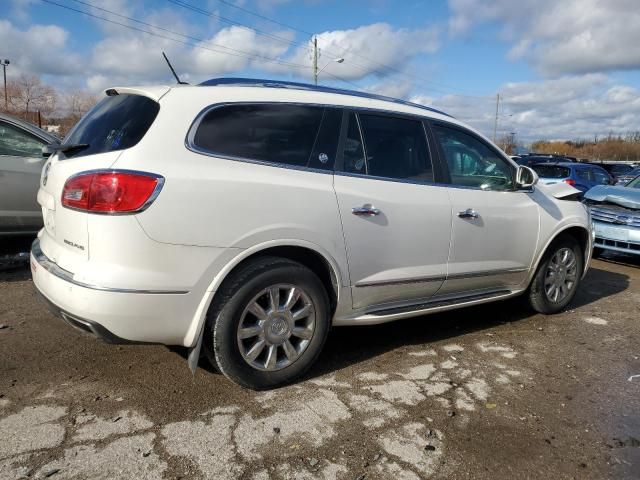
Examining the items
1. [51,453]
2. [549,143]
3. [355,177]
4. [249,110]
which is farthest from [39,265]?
[549,143]

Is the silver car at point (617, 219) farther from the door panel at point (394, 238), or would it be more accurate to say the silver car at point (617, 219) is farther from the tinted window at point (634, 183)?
the door panel at point (394, 238)

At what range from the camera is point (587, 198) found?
326 inches

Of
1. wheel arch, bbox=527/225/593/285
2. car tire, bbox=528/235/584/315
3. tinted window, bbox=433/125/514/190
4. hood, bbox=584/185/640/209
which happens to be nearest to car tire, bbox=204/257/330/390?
tinted window, bbox=433/125/514/190

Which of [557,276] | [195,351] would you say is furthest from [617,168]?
[195,351]

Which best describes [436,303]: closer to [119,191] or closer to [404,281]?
[404,281]

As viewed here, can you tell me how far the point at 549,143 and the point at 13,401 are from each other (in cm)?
10826

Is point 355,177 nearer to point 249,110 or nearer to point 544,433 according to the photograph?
point 249,110

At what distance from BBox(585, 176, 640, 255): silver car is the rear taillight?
668 cm

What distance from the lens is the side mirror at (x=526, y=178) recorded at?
4.60m

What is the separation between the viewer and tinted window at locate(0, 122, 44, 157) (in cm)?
600

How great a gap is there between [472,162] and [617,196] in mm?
4500

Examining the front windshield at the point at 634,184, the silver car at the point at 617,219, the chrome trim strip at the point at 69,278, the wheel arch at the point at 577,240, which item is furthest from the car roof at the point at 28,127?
the front windshield at the point at 634,184

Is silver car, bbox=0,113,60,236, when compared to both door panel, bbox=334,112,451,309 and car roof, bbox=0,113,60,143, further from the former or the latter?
door panel, bbox=334,112,451,309

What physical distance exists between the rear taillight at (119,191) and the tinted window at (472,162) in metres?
2.31
